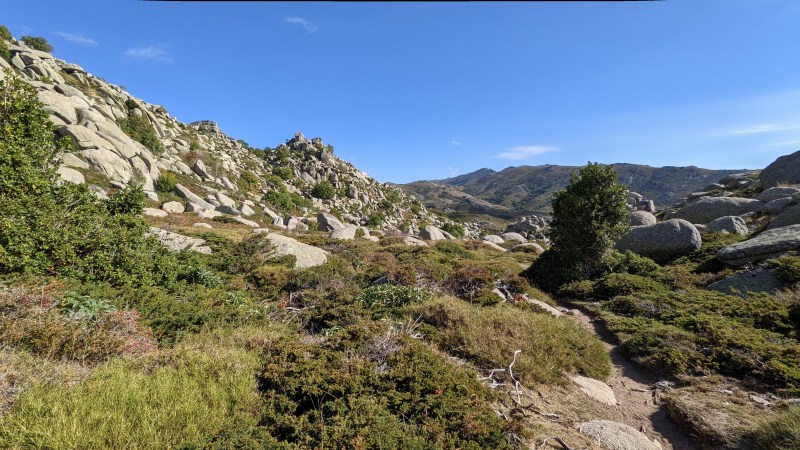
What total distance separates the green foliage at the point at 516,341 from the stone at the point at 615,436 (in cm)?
124

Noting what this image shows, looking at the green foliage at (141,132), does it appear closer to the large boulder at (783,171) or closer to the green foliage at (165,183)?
the green foliage at (165,183)

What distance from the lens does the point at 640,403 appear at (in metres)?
6.27

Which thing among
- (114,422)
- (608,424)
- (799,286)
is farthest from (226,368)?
(799,286)

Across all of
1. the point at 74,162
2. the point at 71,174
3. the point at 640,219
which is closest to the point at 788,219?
the point at 640,219

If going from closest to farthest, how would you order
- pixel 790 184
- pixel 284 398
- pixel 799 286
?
pixel 284 398 → pixel 799 286 → pixel 790 184

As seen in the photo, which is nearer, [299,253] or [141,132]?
[299,253]

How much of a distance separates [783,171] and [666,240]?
2122 cm

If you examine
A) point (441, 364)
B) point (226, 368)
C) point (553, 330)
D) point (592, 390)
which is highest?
point (226, 368)

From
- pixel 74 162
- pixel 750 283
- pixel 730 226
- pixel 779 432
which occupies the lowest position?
pixel 779 432

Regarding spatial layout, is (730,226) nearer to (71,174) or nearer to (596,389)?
(596,389)

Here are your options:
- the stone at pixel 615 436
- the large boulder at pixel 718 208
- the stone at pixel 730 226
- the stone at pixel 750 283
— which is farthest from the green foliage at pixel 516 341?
the large boulder at pixel 718 208

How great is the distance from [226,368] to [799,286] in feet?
51.1

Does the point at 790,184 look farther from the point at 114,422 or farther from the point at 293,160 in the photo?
the point at 293,160

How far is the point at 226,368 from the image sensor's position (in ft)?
15.0
